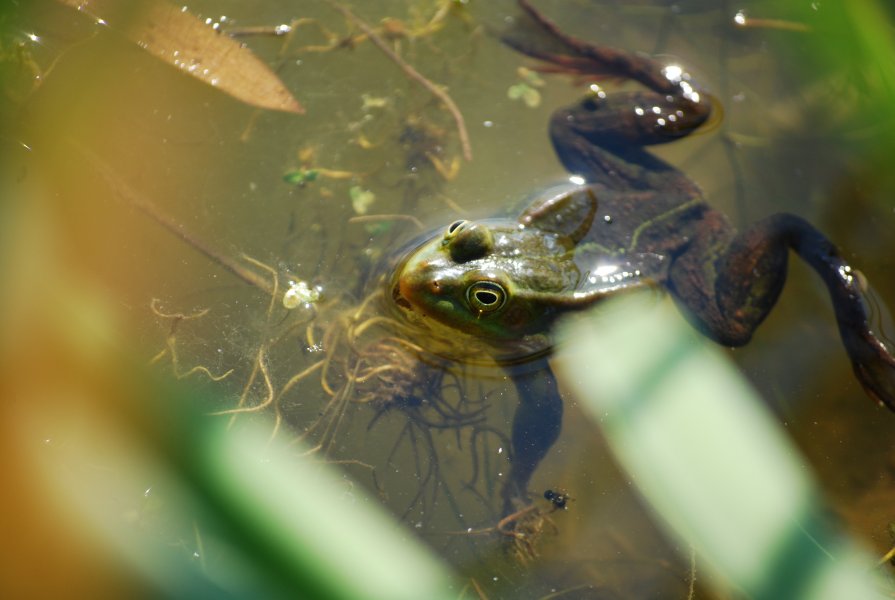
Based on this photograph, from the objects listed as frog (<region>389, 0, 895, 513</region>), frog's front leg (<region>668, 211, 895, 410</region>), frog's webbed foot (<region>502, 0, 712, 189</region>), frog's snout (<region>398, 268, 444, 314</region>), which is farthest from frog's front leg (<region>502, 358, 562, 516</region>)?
frog's webbed foot (<region>502, 0, 712, 189</region>)

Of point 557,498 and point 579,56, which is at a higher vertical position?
point 579,56

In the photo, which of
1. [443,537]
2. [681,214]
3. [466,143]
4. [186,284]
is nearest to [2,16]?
[186,284]

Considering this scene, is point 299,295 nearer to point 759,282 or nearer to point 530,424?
point 530,424

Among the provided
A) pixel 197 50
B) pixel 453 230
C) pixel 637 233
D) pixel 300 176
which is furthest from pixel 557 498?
pixel 197 50

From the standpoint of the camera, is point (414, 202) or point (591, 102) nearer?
point (414, 202)

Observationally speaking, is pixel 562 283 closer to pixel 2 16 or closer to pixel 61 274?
pixel 61 274

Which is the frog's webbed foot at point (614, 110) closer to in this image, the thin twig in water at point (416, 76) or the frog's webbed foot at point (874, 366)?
the thin twig in water at point (416, 76)

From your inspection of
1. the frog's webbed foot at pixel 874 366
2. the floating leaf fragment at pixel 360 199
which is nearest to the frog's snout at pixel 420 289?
the floating leaf fragment at pixel 360 199
